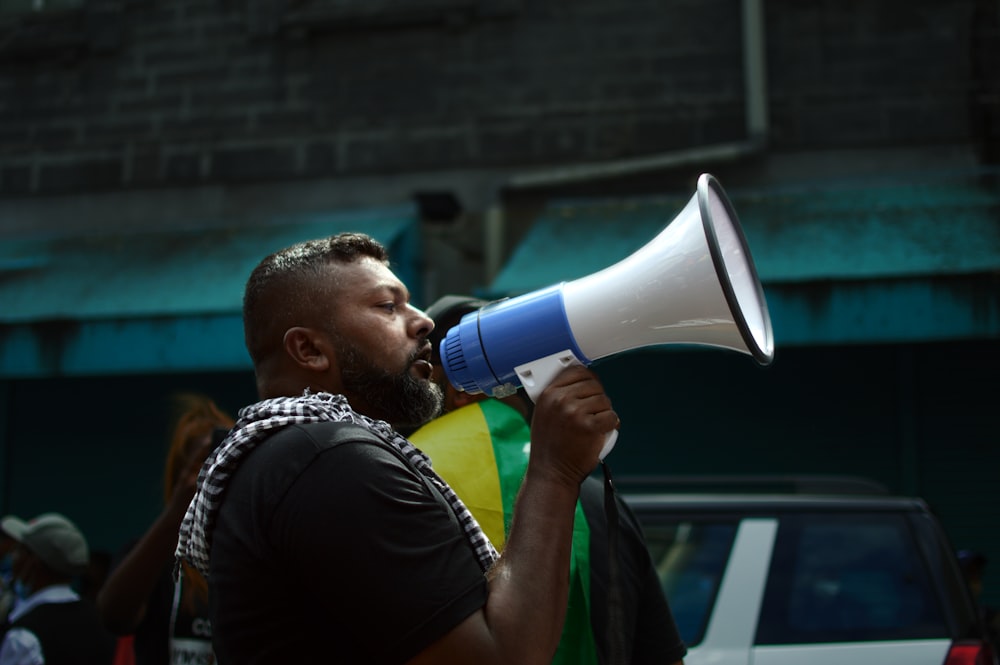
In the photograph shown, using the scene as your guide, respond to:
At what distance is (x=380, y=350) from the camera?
1.75 m

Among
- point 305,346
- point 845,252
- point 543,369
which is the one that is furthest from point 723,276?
point 845,252

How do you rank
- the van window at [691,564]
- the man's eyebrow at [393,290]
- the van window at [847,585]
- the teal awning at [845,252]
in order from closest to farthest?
the man's eyebrow at [393,290] → the van window at [847,585] → the van window at [691,564] → the teal awning at [845,252]

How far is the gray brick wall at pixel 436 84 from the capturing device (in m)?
7.16

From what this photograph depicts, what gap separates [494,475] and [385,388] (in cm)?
56

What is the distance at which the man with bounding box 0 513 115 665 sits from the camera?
370cm

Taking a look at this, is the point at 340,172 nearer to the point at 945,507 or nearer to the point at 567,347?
the point at 945,507

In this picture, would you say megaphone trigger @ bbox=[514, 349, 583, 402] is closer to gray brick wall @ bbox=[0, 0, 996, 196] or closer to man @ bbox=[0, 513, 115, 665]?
man @ bbox=[0, 513, 115, 665]

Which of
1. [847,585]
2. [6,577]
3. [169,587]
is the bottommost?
[6,577]

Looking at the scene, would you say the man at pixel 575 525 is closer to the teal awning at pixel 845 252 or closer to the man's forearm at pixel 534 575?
the man's forearm at pixel 534 575

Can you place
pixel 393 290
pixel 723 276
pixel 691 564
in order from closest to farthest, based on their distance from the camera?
pixel 723 276
pixel 393 290
pixel 691 564

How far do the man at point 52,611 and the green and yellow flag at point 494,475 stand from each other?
6.68 feet

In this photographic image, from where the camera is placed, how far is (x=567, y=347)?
1.71 metres

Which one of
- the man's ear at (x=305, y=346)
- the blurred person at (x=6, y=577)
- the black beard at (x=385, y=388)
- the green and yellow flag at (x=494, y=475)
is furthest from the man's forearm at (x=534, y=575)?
the blurred person at (x=6, y=577)

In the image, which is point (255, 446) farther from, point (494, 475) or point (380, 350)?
point (494, 475)
